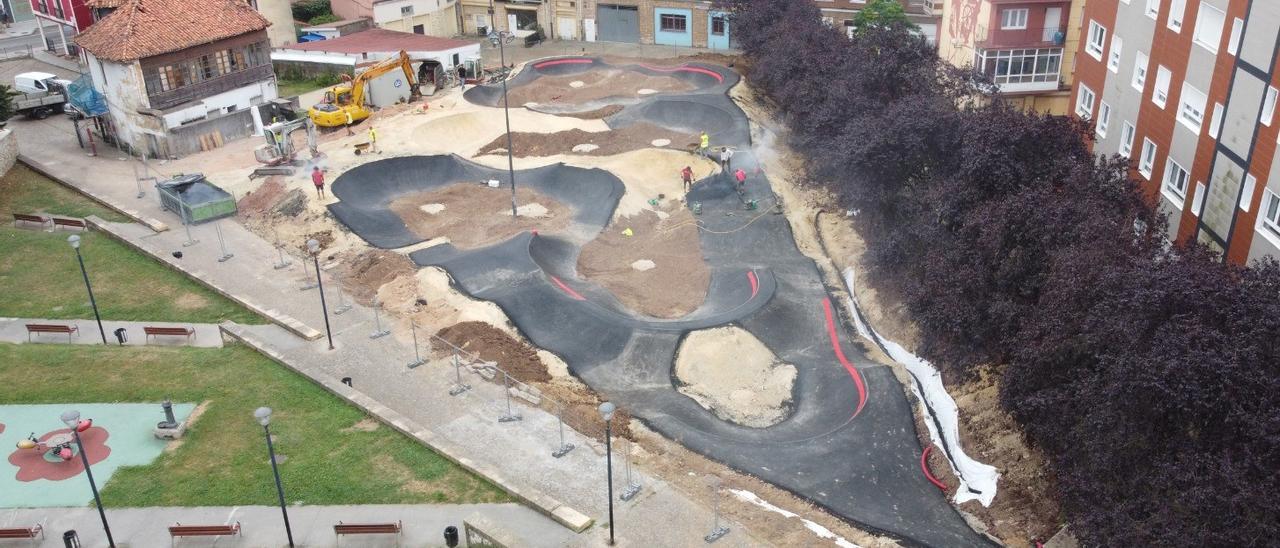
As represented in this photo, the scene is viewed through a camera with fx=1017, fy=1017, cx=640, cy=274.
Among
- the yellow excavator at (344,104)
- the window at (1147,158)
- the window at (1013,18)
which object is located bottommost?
the yellow excavator at (344,104)

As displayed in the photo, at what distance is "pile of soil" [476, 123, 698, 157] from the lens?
A: 178ft

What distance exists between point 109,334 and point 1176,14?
3902cm

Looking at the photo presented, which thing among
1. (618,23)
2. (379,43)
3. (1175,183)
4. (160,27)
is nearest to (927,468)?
(1175,183)

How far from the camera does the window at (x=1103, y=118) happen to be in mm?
41809

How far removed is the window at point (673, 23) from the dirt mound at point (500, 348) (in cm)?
4563

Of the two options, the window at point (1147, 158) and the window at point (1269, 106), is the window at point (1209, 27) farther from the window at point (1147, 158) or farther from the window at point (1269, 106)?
the window at point (1147, 158)

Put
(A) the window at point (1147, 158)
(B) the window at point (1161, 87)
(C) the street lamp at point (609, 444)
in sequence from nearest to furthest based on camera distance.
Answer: (C) the street lamp at point (609, 444)
(B) the window at point (1161, 87)
(A) the window at point (1147, 158)

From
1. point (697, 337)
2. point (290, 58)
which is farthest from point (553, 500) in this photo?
point (290, 58)

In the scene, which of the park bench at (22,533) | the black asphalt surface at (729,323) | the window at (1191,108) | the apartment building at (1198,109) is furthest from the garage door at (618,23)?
the park bench at (22,533)

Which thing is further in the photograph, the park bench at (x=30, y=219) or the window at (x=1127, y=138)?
the park bench at (x=30, y=219)

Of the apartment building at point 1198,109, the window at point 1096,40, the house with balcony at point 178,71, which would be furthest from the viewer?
the house with balcony at point 178,71

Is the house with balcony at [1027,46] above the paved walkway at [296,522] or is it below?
above

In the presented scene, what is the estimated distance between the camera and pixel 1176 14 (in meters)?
36.2

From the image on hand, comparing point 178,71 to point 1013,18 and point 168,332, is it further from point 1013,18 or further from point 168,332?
point 1013,18
